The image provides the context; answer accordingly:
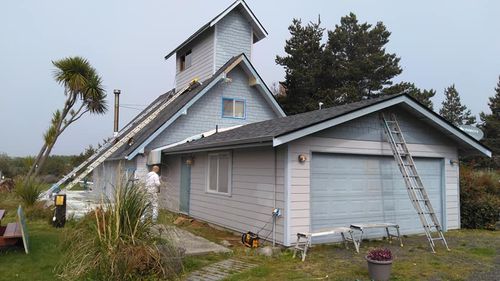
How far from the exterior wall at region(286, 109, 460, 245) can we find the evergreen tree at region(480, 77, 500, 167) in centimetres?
3399

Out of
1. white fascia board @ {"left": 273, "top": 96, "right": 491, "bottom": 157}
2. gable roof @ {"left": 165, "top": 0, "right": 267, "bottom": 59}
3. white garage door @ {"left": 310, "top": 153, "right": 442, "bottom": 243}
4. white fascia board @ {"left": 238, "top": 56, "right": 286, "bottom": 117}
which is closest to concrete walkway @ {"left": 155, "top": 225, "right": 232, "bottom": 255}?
white garage door @ {"left": 310, "top": 153, "right": 442, "bottom": 243}

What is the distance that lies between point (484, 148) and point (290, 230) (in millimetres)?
6732

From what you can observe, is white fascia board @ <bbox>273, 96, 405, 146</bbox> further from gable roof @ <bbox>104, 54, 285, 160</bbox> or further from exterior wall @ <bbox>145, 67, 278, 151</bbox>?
exterior wall @ <bbox>145, 67, 278, 151</bbox>

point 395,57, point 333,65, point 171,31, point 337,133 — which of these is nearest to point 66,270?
point 337,133

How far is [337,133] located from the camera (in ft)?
31.4

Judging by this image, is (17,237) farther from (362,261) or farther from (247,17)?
(247,17)

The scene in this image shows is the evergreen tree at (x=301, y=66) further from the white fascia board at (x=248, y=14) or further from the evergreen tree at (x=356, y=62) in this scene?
the white fascia board at (x=248, y=14)

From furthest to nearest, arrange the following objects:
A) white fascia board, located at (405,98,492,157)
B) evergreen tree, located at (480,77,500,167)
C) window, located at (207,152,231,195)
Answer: evergreen tree, located at (480,77,500,167) → window, located at (207,152,231,195) → white fascia board, located at (405,98,492,157)

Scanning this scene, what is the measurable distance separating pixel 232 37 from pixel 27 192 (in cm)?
1047

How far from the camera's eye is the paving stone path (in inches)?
254

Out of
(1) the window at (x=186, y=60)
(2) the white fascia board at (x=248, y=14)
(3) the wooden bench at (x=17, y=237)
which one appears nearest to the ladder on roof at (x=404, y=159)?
(3) the wooden bench at (x=17, y=237)

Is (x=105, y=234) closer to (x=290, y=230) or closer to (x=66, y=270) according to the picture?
(x=66, y=270)

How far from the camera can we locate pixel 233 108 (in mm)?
16859

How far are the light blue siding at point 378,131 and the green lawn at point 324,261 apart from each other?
259cm
